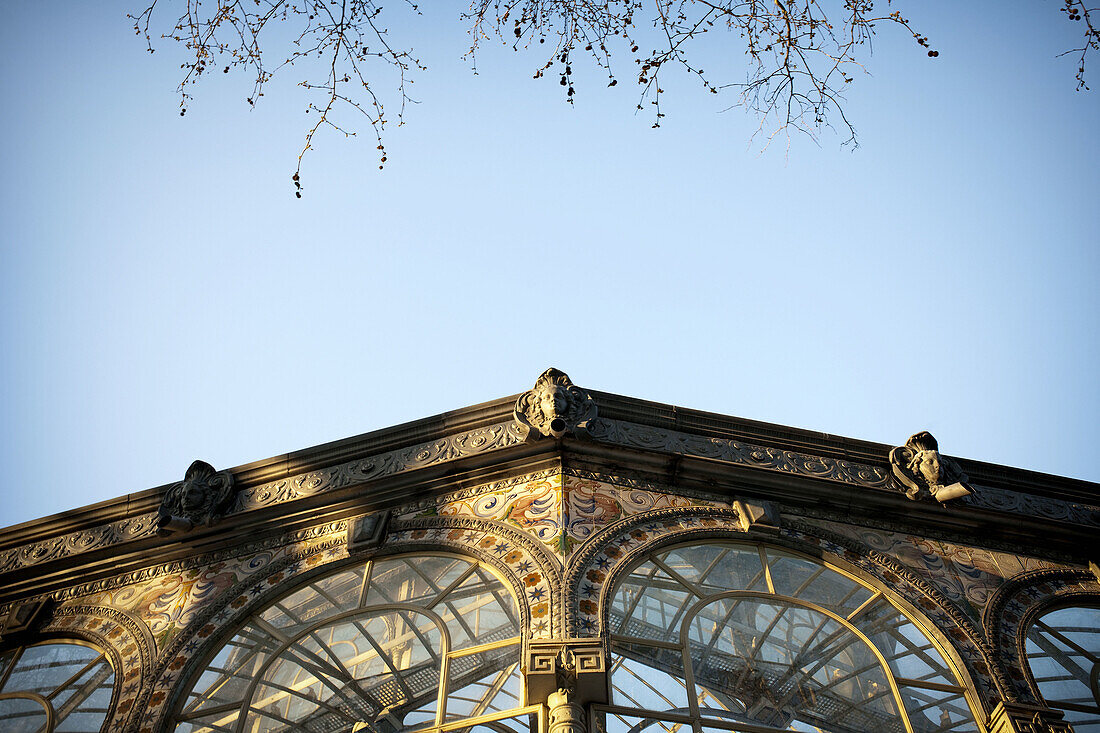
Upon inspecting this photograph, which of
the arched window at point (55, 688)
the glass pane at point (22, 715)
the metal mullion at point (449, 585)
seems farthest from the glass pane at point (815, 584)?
the glass pane at point (22, 715)

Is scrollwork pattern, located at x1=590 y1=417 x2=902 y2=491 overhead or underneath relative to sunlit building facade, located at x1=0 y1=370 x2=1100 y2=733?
overhead

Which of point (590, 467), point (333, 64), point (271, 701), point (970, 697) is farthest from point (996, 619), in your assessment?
point (333, 64)

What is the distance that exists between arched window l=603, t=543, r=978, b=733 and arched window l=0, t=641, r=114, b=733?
4.49 metres

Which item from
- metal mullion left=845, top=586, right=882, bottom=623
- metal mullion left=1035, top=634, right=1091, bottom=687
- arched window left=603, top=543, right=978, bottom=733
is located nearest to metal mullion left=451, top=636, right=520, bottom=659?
arched window left=603, top=543, right=978, bottom=733

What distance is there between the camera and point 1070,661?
10.3 metres

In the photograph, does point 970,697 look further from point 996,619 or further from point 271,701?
point 271,701

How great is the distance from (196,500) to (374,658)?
3.00 m

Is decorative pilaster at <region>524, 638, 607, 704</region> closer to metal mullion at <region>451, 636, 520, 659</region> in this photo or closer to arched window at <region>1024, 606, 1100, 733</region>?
metal mullion at <region>451, 636, 520, 659</region>

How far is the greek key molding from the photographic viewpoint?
32.0 ft

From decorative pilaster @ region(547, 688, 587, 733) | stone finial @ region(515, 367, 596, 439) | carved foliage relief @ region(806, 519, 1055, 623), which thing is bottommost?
decorative pilaster @ region(547, 688, 587, 733)

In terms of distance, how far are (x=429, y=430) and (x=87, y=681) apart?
3.85 meters

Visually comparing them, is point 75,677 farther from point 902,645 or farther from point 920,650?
point 920,650

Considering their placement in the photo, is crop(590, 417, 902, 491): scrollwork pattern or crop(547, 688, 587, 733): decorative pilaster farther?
crop(590, 417, 902, 491): scrollwork pattern

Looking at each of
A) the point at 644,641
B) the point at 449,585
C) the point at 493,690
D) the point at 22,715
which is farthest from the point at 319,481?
the point at 644,641
